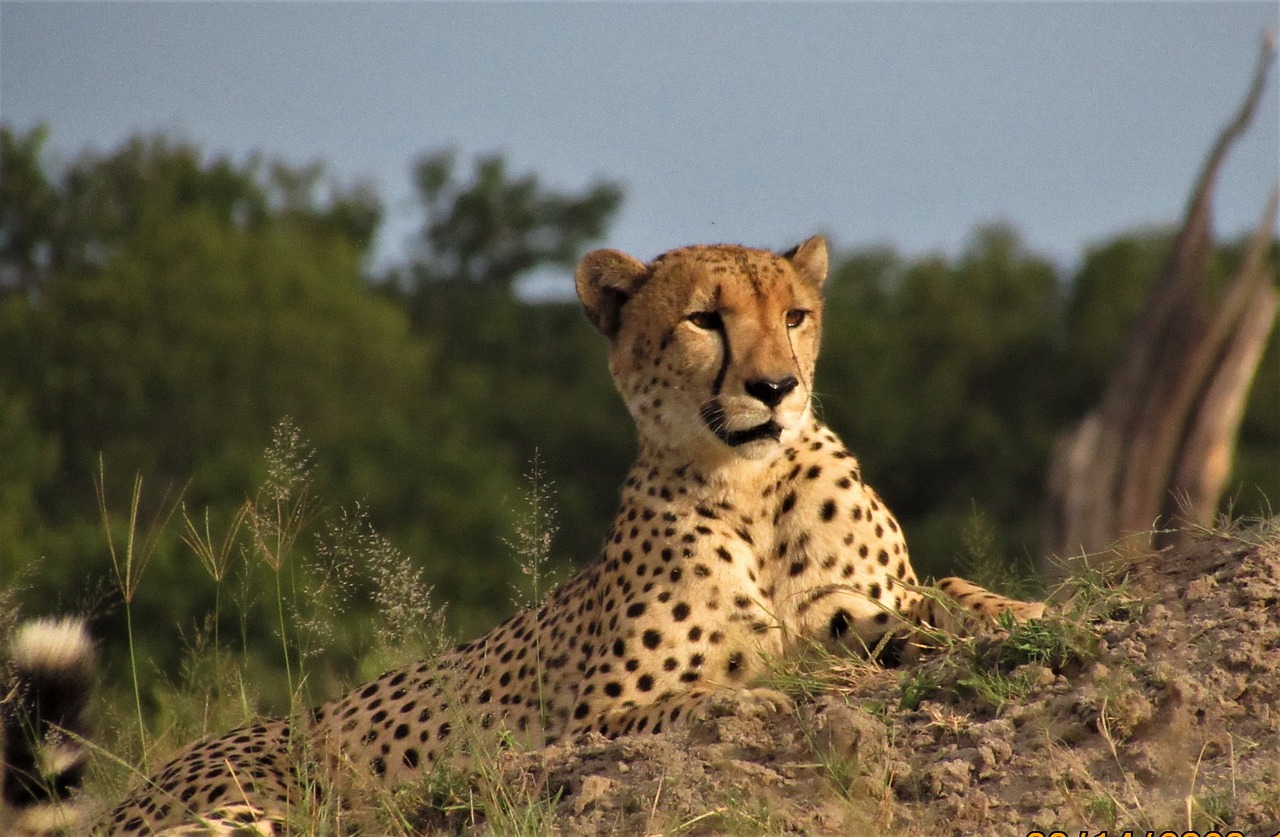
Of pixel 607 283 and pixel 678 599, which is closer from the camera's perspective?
pixel 678 599

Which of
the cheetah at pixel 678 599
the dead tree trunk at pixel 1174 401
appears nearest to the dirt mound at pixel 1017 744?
the cheetah at pixel 678 599

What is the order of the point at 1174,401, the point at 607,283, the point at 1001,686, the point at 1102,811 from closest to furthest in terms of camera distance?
the point at 1102,811
the point at 1001,686
the point at 607,283
the point at 1174,401

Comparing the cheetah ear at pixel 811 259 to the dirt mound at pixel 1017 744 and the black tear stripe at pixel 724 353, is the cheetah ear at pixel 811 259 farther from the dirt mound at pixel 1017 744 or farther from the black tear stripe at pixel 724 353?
the dirt mound at pixel 1017 744

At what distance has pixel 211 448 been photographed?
966 inches

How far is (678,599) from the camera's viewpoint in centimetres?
388

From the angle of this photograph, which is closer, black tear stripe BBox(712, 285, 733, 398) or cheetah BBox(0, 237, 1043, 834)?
cheetah BBox(0, 237, 1043, 834)

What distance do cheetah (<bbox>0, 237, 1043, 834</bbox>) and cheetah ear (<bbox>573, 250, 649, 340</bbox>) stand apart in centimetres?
9

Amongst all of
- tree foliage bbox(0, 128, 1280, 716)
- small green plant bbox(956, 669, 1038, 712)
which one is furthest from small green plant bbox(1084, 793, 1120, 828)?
tree foliage bbox(0, 128, 1280, 716)

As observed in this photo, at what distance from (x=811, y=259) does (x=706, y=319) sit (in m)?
0.48

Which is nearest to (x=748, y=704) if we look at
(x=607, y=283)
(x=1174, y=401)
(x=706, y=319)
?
(x=706, y=319)

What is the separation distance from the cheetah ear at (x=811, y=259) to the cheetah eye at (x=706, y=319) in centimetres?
40

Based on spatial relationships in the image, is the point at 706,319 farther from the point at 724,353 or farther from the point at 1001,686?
the point at 1001,686

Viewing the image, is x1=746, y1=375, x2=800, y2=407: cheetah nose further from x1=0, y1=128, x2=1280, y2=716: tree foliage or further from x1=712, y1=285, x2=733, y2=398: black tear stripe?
x1=0, y1=128, x2=1280, y2=716: tree foliage

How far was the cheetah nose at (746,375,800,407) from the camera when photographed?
3.86m
